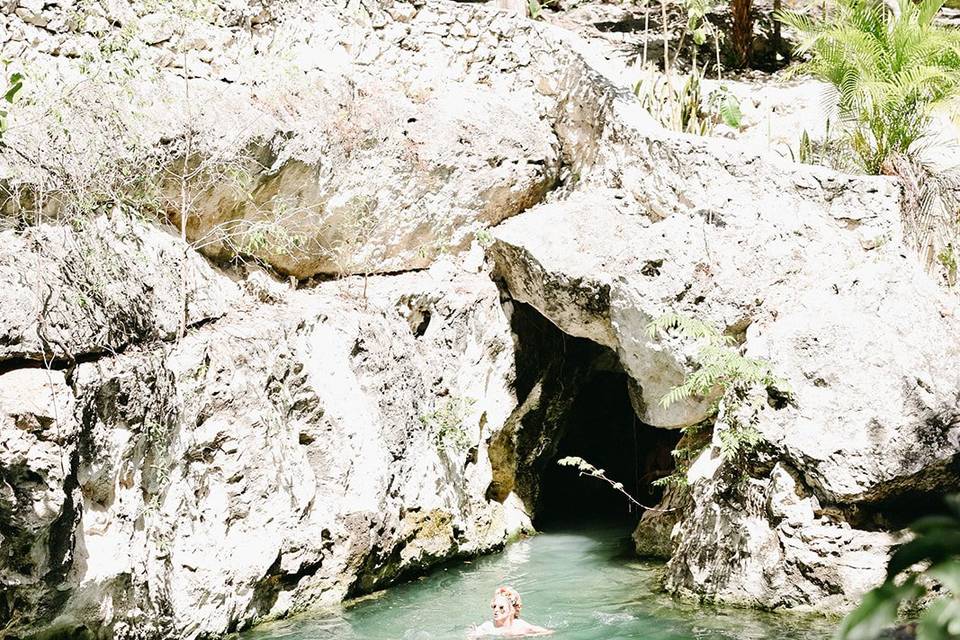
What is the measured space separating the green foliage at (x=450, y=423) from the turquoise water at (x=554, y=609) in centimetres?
145

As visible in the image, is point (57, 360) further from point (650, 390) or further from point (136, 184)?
point (650, 390)

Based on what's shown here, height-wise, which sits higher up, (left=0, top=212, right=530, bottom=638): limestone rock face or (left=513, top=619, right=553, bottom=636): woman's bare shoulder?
(left=0, top=212, right=530, bottom=638): limestone rock face

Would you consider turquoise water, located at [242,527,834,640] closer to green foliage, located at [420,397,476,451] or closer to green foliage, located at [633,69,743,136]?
green foliage, located at [420,397,476,451]

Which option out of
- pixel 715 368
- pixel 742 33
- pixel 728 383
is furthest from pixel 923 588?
pixel 742 33

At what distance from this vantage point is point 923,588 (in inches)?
64.0

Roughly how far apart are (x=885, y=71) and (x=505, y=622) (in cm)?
779

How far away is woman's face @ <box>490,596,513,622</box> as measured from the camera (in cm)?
827

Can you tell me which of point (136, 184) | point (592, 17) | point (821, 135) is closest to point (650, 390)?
point (821, 135)

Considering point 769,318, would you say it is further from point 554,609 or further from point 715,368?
point 554,609

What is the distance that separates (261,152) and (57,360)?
3570 mm

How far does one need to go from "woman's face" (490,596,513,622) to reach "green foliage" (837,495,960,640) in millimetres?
6951

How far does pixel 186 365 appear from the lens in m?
8.37

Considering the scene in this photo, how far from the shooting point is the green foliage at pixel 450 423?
10.7 m

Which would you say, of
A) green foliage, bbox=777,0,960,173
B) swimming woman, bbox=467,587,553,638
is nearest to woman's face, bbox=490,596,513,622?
swimming woman, bbox=467,587,553,638
